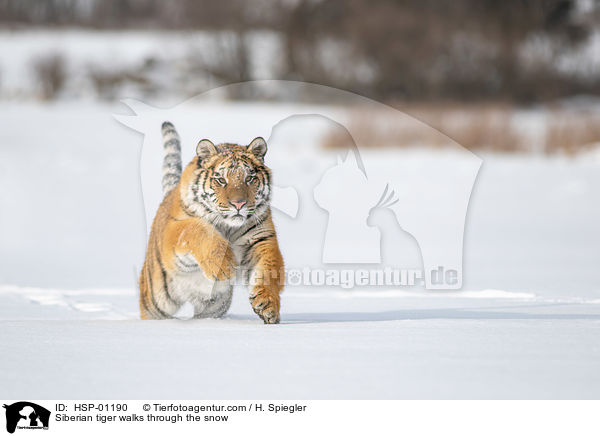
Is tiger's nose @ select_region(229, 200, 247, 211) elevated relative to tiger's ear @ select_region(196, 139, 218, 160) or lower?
lower

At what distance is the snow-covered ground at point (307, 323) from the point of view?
2.98 m

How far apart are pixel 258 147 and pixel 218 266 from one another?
637 millimetres

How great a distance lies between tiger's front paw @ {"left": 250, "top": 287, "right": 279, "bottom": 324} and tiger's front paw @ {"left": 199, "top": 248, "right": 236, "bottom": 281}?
0.52ft

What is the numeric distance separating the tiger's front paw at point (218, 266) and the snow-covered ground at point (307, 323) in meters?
0.26

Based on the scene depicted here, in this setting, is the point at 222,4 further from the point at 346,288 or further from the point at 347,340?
the point at 347,340

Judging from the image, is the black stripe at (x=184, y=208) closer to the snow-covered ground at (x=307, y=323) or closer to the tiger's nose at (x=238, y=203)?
the tiger's nose at (x=238, y=203)

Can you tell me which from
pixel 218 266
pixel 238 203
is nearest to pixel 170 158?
pixel 238 203

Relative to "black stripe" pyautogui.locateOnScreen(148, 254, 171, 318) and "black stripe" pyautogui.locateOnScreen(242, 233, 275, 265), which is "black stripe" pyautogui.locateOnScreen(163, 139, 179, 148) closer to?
"black stripe" pyautogui.locateOnScreen(148, 254, 171, 318)

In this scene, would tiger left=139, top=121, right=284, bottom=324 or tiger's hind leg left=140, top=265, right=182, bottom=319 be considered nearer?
tiger left=139, top=121, right=284, bottom=324

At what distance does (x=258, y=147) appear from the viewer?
411cm

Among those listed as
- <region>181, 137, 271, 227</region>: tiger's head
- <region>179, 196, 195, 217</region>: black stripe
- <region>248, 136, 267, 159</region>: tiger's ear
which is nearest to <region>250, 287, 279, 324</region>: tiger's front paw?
<region>181, 137, 271, 227</region>: tiger's head

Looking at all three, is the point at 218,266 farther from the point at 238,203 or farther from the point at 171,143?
the point at 171,143

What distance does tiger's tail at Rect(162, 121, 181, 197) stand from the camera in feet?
14.8
